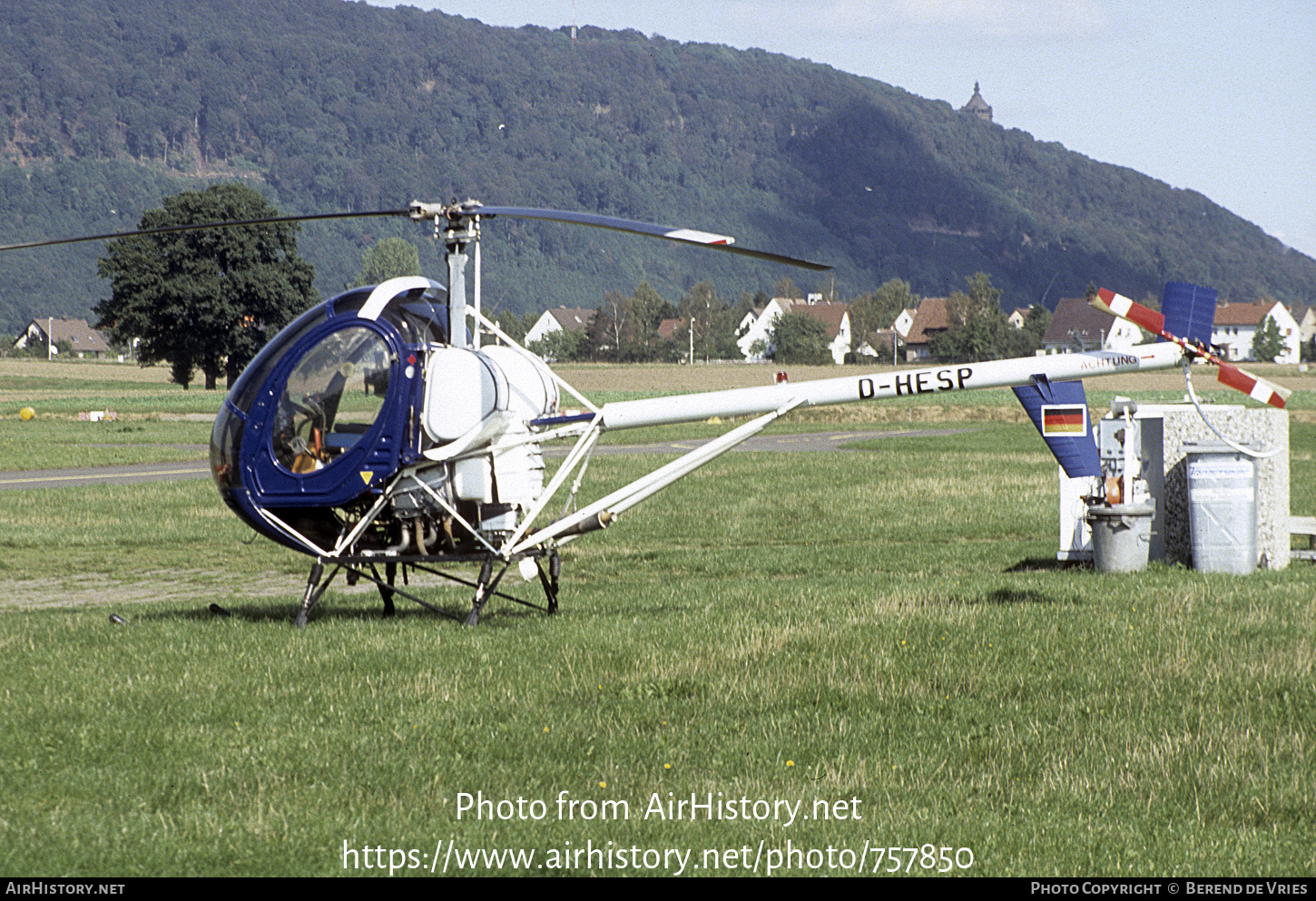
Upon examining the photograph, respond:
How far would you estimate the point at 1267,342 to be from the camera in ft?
534

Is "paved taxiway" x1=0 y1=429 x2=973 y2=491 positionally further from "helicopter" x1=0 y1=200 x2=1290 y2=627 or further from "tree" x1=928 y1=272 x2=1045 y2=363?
"tree" x1=928 y1=272 x2=1045 y2=363

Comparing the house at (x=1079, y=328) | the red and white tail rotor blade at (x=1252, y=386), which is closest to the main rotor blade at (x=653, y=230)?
the red and white tail rotor blade at (x=1252, y=386)

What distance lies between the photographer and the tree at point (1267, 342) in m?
162

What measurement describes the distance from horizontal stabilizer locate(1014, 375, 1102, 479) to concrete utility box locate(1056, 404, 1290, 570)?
336 centimetres

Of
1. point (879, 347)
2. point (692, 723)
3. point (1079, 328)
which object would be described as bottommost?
point (692, 723)

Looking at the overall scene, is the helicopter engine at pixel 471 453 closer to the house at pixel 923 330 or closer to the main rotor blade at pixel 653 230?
the main rotor blade at pixel 653 230

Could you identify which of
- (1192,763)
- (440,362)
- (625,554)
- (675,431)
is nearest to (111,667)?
(440,362)

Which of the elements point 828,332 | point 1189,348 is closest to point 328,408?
point 1189,348

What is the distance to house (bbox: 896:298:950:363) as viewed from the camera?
617 ft

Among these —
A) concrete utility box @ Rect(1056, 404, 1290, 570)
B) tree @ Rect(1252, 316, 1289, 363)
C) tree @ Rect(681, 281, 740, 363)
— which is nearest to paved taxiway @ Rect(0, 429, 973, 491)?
concrete utility box @ Rect(1056, 404, 1290, 570)

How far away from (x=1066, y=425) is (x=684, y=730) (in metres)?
5.53

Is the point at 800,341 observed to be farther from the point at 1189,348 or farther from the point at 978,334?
the point at 1189,348

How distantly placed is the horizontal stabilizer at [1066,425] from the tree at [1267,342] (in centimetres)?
16740

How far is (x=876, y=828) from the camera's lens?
541 centimetres
